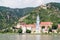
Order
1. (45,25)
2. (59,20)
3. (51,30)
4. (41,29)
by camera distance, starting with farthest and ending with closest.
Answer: (59,20), (45,25), (41,29), (51,30)

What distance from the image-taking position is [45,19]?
199875 mm

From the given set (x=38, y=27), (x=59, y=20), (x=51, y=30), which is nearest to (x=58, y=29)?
(x=51, y=30)

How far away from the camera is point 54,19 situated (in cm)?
19350

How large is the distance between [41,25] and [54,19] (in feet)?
70.2

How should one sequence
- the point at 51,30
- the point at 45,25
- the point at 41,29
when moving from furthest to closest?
the point at 45,25 < the point at 41,29 < the point at 51,30

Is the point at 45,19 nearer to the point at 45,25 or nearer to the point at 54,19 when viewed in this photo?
the point at 54,19

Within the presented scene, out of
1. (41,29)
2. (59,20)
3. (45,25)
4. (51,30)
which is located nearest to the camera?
(51,30)

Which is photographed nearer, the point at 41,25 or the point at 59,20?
the point at 41,25

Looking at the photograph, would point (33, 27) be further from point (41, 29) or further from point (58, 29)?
point (58, 29)

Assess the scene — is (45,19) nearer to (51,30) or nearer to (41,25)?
(41,25)

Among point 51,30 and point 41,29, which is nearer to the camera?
point 51,30

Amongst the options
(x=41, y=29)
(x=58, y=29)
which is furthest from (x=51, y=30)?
(x=41, y=29)

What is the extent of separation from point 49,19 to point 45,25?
28.7 metres

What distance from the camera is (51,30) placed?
144 m
